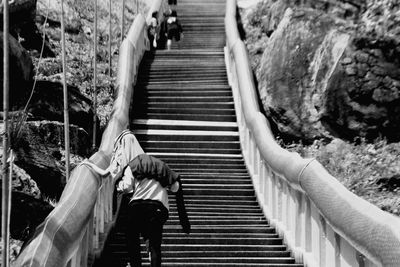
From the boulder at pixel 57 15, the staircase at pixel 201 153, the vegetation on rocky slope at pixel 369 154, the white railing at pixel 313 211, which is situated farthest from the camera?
the boulder at pixel 57 15

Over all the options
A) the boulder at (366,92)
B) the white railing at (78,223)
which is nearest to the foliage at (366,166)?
the boulder at (366,92)

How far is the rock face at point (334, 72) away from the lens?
46.2 ft

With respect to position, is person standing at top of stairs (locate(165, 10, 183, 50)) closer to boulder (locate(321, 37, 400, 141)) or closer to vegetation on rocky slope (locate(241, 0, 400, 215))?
vegetation on rocky slope (locate(241, 0, 400, 215))

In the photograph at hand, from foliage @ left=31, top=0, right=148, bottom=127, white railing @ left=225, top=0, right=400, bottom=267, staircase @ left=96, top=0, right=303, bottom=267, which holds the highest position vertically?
white railing @ left=225, top=0, right=400, bottom=267

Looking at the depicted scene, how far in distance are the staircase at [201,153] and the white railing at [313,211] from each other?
9.1 inches

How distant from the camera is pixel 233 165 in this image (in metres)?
14.4

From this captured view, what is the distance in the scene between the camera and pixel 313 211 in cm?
834

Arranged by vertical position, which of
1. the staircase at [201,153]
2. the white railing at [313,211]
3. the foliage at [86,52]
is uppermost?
the white railing at [313,211]

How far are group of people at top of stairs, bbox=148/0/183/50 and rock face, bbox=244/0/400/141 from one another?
20.6 ft

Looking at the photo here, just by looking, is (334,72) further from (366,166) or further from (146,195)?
(146,195)

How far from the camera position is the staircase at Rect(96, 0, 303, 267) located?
9195mm

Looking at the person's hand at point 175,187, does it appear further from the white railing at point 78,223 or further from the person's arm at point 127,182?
the white railing at point 78,223

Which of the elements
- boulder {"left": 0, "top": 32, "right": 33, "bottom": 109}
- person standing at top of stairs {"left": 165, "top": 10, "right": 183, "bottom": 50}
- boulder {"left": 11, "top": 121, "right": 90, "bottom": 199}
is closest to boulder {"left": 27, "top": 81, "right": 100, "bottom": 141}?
boulder {"left": 0, "top": 32, "right": 33, "bottom": 109}

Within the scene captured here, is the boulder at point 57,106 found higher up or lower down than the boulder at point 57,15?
higher up
